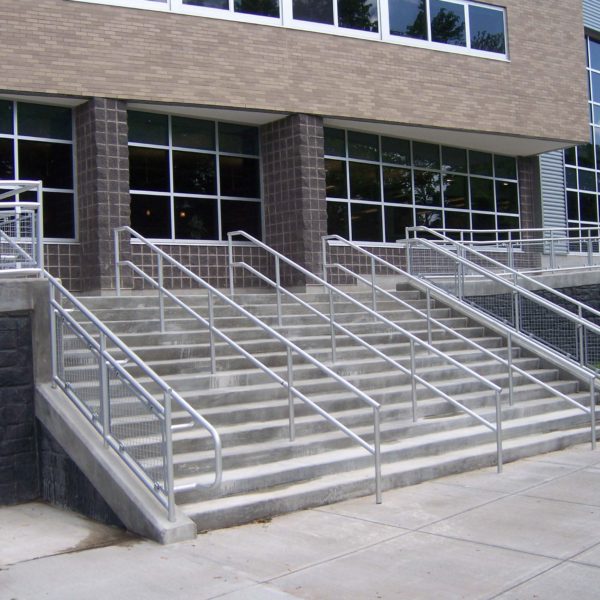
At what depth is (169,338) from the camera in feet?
32.8

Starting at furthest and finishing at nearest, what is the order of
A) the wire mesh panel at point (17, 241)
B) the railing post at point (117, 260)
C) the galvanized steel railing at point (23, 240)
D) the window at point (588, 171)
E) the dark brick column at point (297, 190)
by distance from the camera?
the window at point (588, 171) → the dark brick column at point (297, 190) → the railing post at point (117, 260) → the wire mesh panel at point (17, 241) → the galvanized steel railing at point (23, 240)

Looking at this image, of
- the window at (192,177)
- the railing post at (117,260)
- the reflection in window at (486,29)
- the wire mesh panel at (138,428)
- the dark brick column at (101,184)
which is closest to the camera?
the wire mesh panel at (138,428)

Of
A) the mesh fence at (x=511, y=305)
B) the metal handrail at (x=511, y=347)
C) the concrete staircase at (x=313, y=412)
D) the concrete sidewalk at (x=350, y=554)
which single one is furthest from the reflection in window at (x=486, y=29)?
the concrete sidewalk at (x=350, y=554)

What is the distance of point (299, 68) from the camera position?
15148mm

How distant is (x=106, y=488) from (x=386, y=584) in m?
2.60

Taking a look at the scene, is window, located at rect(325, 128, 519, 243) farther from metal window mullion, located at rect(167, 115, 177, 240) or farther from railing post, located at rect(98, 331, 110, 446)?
railing post, located at rect(98, 331, 110, 446)

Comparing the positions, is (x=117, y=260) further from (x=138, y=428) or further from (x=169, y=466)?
(x=169, y=466)

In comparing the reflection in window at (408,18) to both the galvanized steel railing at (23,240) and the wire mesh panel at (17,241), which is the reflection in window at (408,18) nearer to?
the wire mesh panel at (17,241)

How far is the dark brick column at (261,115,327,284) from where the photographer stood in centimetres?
1517

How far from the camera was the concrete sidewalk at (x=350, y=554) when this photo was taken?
5.38 meters

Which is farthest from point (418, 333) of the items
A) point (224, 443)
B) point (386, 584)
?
point (386, 584)

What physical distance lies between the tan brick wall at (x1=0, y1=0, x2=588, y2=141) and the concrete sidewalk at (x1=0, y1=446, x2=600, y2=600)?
25.7 feet

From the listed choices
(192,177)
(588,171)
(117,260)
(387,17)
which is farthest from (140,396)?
(588,171)

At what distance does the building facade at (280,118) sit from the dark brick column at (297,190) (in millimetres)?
34
